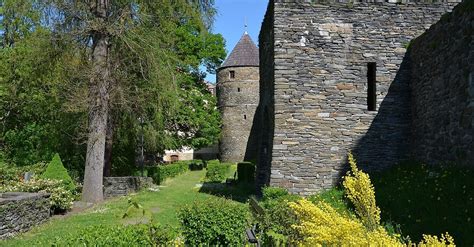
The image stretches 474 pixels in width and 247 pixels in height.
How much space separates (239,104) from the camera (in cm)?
3716

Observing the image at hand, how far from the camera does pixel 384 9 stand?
36.5ft

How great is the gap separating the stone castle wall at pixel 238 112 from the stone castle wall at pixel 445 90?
26.1m

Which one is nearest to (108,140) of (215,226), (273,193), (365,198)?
(273,193)

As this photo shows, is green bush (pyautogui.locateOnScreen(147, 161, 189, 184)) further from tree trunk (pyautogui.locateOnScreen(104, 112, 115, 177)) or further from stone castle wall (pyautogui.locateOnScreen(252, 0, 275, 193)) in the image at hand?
stone castle wall (pyautogui.locateOnScreen(252, 0, 275, 193))

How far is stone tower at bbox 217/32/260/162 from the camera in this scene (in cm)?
3675

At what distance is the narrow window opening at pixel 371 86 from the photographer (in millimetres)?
11148

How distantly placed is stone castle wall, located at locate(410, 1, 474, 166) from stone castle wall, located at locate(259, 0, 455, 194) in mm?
584

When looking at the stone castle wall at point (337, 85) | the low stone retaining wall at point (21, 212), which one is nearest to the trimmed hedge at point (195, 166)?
the low stone retaining wall at point (21, 212)

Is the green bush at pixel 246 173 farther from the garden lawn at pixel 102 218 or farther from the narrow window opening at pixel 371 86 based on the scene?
the narrow window opening at pixel 371 86

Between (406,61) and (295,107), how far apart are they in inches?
131

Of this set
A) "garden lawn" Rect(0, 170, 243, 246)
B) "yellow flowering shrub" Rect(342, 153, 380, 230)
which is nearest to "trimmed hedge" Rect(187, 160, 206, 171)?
"garden lawn" Rect(0, 170, 243, 246)

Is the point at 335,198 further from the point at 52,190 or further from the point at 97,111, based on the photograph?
the point at 97,111

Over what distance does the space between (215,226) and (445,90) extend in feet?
20.0

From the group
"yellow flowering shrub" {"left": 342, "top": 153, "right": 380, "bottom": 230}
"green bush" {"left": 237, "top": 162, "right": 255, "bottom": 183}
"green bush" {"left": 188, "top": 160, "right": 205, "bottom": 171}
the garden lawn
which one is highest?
"yellow flowering shrub" {"left": 342, "top": 153, "right": 380, "bottom": 230}
